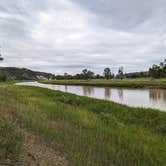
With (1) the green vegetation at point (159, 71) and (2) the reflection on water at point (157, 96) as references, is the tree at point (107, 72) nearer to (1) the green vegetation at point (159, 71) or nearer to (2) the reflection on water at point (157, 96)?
(1) the green vegetation at point (159, 71)

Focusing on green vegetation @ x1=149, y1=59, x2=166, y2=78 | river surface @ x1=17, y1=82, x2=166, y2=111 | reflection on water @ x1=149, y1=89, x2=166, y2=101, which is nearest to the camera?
river surface @ x1=17, y1=82, x2=166, y2=111

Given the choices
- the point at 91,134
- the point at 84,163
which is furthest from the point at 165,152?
the point at 84,163

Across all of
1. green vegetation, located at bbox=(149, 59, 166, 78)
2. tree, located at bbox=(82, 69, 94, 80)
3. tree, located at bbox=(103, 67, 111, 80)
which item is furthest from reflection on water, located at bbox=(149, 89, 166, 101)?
tree, located at bbox=(82, 69, 94, 80)

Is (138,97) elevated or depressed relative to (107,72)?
depressed

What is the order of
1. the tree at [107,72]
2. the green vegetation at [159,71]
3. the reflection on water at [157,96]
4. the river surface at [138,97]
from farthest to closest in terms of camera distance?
the tree at [107,72] → the green vegetation at [159,71] → the reflection on water at [157,96] → the river surface at [138,97]

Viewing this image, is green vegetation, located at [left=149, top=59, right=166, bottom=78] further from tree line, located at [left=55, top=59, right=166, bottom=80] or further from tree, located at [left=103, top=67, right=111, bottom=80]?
tree, located at [left=103, top=67, right=111, bottom=80]

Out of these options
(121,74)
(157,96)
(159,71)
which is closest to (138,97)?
(157,96)

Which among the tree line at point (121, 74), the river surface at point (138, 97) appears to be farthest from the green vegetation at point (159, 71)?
the river surface at point (138, 97)

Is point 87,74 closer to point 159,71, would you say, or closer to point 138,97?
point 159,71

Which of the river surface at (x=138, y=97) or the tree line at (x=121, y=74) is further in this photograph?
the tree line at (x=121, y=74)

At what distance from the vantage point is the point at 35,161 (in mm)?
4453

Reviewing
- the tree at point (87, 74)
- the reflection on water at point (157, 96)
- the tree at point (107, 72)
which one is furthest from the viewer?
the tree at point (87, 74)

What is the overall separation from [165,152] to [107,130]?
2.41m

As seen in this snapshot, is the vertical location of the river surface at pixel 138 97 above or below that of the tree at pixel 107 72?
below
